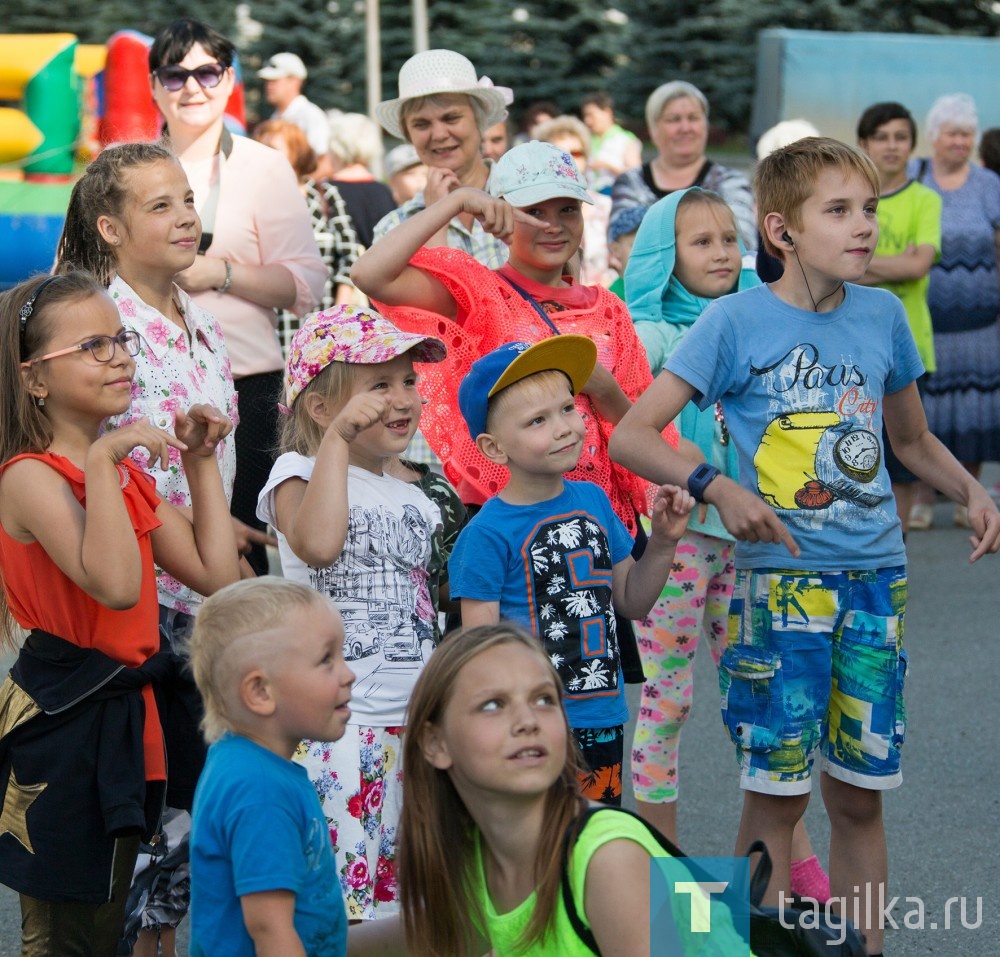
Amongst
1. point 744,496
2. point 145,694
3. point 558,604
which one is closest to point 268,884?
point 145,694

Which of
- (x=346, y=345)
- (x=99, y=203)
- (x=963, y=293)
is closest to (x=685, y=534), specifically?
(x=346, y=345)

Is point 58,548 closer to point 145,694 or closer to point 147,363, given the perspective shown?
point 145,694

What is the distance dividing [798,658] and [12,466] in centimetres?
181

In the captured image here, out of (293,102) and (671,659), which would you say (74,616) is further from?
(293,102)

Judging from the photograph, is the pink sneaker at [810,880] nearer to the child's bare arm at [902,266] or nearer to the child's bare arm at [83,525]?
the child's bare arm at [83,525]

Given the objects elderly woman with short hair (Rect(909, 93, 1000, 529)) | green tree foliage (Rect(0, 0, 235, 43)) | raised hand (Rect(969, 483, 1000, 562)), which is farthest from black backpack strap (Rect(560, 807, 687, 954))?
green tree foliage (Rect(0, 0, 235, 43))

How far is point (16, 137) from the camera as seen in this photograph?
10.9 m

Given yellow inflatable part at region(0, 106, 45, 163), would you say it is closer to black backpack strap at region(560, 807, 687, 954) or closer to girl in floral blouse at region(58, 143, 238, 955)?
girl in floral blouse at region(58, 143, 238, 955)

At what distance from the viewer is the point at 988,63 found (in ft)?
52.3

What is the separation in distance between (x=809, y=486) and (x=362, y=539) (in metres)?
1.05

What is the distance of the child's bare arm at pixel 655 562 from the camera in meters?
3.26

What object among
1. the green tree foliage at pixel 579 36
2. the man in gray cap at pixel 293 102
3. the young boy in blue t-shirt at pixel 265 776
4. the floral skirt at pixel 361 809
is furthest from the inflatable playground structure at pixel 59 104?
the green tree foliage at pixel 579 36

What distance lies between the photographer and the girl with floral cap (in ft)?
10.6

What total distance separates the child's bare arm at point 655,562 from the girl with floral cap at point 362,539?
450 mm
